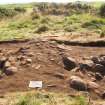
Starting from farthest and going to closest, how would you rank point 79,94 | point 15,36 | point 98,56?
point 15,36 < point 98,56 < point 79,94

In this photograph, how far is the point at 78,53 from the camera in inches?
374

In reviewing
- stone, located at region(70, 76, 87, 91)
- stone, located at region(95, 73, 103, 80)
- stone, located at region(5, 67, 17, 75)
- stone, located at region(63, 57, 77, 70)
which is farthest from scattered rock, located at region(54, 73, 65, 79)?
stone, located at region(5, 67, 17, 75)

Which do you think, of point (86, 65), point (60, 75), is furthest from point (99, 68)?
point (60, 75)

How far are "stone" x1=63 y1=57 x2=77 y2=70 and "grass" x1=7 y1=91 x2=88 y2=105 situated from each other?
1.45m

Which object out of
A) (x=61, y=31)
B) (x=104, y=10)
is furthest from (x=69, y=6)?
(x=61, y=31)

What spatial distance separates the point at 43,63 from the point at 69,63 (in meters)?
0.63

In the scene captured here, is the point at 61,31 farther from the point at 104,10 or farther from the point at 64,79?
the point at 104,10

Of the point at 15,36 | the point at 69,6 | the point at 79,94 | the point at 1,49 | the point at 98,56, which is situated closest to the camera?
the point at 79,94

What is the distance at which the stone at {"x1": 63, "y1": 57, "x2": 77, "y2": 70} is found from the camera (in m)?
8.80

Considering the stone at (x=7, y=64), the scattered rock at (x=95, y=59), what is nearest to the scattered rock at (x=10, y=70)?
the stone at (x=7, y=64)

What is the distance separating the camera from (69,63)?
8.87m

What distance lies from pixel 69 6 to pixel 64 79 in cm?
1722

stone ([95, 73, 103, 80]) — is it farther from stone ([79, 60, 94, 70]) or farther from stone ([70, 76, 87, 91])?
stone ([70, 76, 87, 91])

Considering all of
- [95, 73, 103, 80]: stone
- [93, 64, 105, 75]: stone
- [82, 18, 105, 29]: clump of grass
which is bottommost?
[82, 18, 105, 29]: clump of grass
